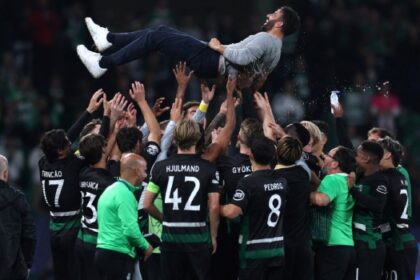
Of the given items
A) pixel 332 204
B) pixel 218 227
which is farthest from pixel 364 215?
pixel 218 227

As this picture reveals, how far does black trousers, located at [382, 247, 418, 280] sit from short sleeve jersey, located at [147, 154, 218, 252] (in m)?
2.43

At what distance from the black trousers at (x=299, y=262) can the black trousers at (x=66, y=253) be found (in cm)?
215

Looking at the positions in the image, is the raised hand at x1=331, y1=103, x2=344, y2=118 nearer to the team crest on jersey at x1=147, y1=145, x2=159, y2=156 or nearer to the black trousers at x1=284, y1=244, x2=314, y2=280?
the black trousers at x1=284, y1=244, x2=314, y2=280

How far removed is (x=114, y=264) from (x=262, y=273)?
1405 millimetres

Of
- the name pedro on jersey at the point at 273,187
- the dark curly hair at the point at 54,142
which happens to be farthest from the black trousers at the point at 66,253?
the name pedro on jersey at the point at 273,187

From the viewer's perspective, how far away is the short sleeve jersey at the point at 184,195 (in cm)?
1127

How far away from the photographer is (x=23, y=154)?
64.1ft

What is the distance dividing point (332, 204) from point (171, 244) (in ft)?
5.71

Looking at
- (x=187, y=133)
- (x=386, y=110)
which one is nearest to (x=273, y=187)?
(x=187, y=133)

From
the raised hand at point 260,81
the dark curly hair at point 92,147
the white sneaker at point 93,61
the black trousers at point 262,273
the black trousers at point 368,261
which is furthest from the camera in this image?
the white sneaker at point 93,61

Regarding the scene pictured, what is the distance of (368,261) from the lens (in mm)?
12336

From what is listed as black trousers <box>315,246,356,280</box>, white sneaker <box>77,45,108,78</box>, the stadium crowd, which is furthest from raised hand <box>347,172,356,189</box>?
the stadium crowd

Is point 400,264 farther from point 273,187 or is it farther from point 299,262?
point 273,187

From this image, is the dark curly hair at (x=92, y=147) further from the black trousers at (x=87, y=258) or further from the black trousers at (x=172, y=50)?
the black trousers at (x=172, y=50)
